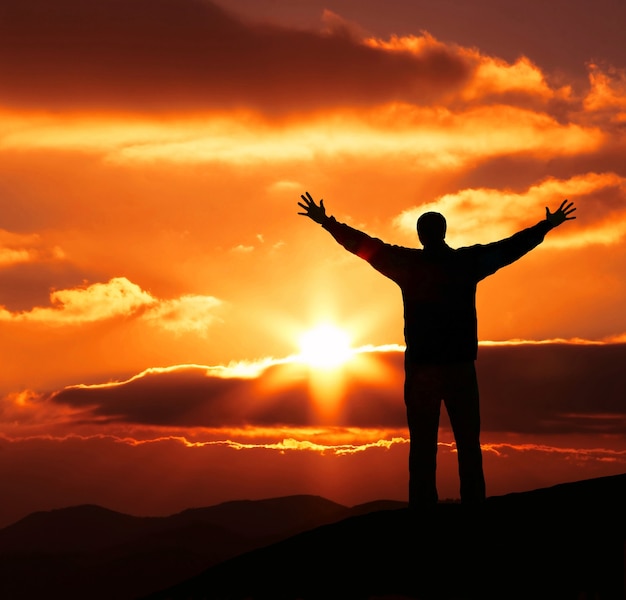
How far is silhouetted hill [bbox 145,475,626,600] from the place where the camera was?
45.2ft

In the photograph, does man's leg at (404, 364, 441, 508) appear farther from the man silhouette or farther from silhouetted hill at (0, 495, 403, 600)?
silhouetted hill at (0, 495, 403, 600)

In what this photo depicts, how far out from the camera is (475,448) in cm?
1805

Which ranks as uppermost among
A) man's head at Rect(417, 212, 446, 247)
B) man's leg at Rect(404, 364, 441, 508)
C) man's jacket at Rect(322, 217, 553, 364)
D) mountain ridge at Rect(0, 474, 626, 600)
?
man's head at Rect(417, 212, 446, 247)

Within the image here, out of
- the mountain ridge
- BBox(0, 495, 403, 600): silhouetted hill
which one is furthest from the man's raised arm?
BBox(0, 495, 403, 600): silhouetted hill

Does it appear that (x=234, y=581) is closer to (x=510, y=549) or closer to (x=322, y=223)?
(x=510, y=549)

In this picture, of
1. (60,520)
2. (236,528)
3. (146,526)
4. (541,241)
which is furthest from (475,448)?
(60,520)

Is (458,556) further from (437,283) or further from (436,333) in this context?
(437,283)

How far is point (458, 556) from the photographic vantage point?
14992mm

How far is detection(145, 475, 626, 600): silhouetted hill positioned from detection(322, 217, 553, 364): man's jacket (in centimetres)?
281

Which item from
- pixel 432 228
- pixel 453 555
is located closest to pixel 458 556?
pixel 453 555

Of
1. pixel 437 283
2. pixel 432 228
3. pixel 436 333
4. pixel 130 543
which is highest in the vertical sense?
pixel 432 228

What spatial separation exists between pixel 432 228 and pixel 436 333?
1.87 m

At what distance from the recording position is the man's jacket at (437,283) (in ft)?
58.6

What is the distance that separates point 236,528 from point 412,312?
148 meters
